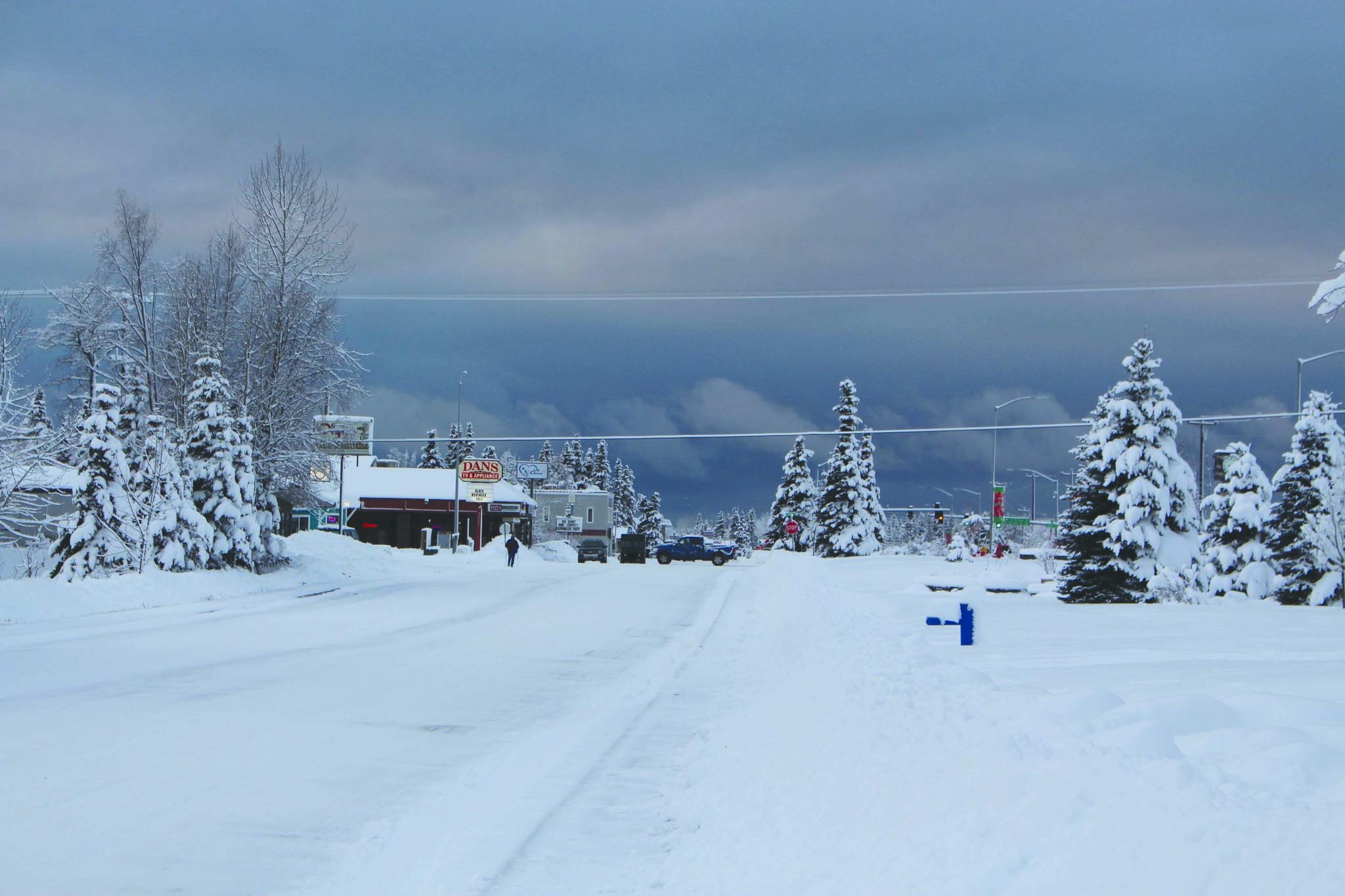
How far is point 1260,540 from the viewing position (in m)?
32.9

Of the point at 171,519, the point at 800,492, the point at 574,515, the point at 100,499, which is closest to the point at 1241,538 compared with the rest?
the point at 171,519

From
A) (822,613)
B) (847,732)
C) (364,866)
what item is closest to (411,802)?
(364,866)

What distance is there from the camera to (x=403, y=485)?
84.3 m

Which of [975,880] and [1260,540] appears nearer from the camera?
[975,880]

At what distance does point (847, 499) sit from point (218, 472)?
2053 inches

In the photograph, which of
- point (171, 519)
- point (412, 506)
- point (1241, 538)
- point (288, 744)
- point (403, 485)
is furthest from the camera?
point (403, 485)

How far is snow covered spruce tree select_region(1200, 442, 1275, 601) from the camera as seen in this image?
31016 mm

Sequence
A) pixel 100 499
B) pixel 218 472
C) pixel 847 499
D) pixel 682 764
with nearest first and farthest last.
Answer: pixel 682 764
pixel 100 499
pixel 218 472
pixel 847 499

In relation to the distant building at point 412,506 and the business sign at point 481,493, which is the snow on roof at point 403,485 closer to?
the distant building at point 412,506

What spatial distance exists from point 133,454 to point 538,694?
76.3ft

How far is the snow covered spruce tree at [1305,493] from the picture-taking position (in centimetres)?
2844

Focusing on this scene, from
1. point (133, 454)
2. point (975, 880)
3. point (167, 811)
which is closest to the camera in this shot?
point (975, 880)

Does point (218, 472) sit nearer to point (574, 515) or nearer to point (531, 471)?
point (531, 471)

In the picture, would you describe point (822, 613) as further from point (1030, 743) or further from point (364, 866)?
point (364, 866)
